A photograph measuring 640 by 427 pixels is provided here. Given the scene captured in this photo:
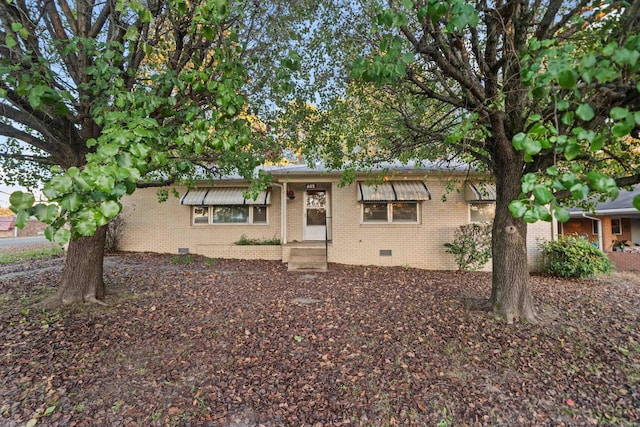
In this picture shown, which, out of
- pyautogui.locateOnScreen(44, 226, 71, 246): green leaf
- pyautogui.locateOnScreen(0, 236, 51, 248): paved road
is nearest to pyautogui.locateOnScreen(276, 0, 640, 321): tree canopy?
pyautogui.locateOnScreen(44, 226, 71, 246): green leaf

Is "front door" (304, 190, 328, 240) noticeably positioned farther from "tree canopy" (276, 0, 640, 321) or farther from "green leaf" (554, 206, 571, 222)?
"green leaf" (554, 206, 571, 222)

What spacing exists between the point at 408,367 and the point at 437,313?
74.4 inches

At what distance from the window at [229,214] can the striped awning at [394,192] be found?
3.93 meters

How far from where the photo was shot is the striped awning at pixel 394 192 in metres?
9.79

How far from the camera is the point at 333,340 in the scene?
4.24 meters

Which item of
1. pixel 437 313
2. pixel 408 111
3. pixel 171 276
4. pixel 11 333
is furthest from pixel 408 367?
pixel 171 276

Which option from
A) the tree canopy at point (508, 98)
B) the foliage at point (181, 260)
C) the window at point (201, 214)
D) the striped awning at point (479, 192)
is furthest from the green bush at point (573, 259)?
the window at point (201, 214)

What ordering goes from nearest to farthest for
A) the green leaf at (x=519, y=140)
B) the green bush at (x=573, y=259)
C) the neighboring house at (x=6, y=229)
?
the green leaf at (x=519, y=140), the green bush at (x=573, y=259), the neighboring house at (x=6, y=229)

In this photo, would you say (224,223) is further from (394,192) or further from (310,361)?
(310,361)

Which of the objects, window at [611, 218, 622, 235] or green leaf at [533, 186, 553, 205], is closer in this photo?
green leaf at [533, 186, 553, 205]

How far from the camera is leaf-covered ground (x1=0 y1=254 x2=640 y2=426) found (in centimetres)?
283

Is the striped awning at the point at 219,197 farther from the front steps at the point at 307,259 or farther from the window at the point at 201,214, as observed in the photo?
the front steps at the point at 307,259

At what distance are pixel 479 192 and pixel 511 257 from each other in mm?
5151

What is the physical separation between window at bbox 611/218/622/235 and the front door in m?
14.5
